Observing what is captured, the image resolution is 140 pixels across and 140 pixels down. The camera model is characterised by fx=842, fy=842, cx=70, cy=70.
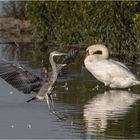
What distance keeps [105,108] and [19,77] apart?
1.63 m

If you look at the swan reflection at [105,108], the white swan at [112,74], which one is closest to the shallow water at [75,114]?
the swan reflection at [105,108]

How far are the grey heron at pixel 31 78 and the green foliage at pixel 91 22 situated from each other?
9067 millimetres

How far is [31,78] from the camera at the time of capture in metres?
13.6

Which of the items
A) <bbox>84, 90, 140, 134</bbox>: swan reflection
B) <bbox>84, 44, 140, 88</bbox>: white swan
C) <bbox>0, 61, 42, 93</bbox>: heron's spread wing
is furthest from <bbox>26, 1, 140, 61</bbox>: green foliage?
<bbox>0, 61, 42, 93</bbox>: heron's spread wing

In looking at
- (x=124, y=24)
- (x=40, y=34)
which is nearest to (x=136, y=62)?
(x=124, y=24)

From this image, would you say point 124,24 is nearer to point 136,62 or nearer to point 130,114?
point 136,62

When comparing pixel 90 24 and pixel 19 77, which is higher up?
pixel 19 77

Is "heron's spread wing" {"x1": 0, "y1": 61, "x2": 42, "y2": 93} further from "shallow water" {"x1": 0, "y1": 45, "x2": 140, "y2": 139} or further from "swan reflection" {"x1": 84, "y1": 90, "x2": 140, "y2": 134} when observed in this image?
"swan reflection" {"x1": 84, "y1": 90, "x2": 140, "y2": 134}

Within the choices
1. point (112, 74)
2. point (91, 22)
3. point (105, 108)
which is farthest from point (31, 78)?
point (91, 22)

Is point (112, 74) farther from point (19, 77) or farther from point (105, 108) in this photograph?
point (19, 77)

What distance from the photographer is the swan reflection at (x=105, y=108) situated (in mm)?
12394

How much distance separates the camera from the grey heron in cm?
1329

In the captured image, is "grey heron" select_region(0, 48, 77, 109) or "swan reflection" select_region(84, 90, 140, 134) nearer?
"swan reflection" select_region(84, 90, 140, 134)

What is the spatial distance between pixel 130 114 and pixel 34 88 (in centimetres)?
162
